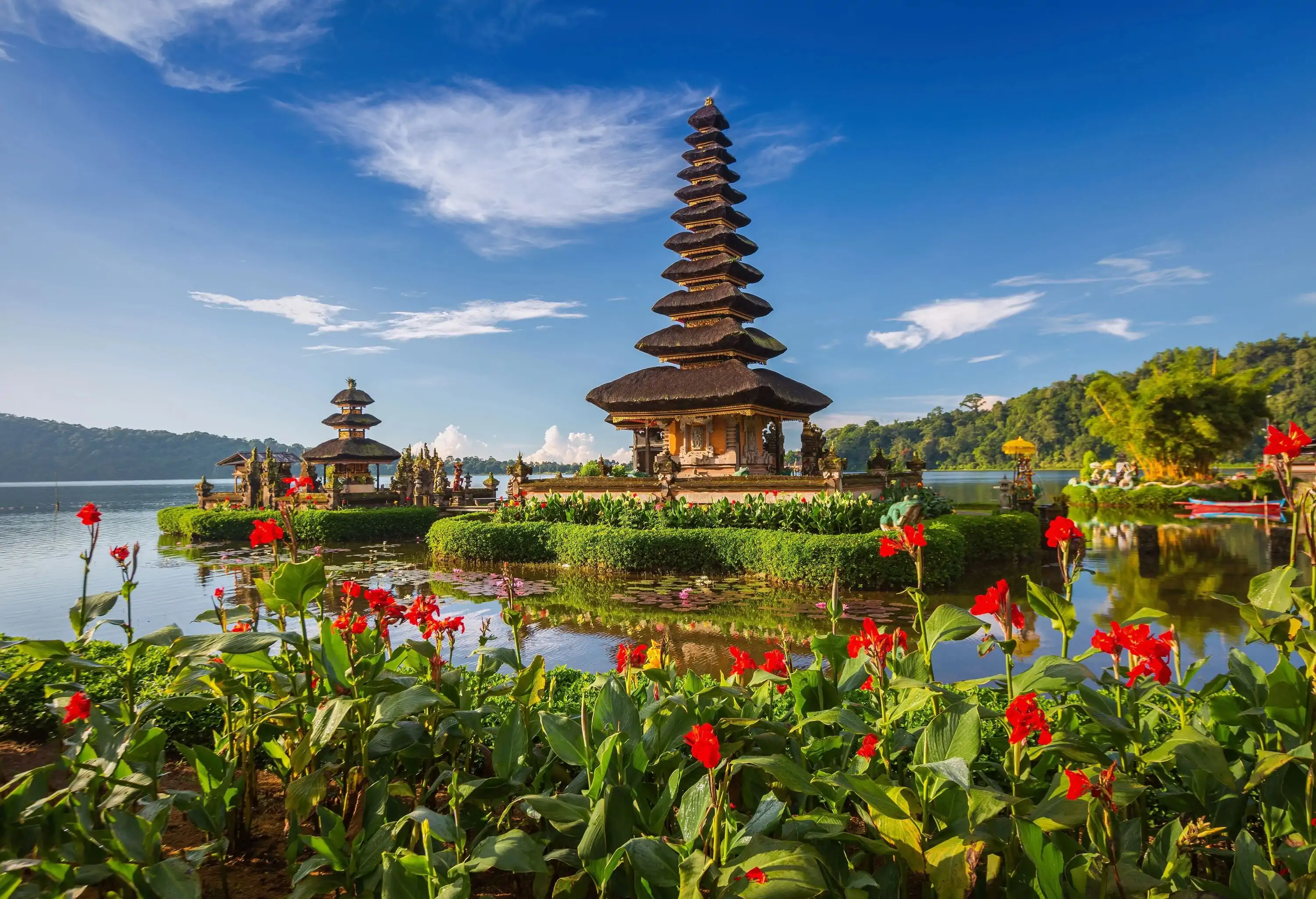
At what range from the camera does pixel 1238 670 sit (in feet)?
7.72

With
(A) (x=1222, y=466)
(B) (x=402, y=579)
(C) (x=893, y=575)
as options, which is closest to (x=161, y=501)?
(B) (x=402, y=579)

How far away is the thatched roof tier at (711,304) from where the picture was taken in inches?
909

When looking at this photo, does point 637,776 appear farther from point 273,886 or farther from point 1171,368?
point 1171,368

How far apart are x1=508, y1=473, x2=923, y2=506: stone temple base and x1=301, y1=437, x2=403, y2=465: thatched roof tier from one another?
642 inches

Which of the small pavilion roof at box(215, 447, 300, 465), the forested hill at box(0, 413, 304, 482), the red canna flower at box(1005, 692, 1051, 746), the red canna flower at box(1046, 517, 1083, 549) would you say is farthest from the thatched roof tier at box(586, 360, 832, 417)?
the forested hill at box(0, 413, 304, 482)

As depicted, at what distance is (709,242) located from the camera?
2441cm

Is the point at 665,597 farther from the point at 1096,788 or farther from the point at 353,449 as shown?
the point at 353,449

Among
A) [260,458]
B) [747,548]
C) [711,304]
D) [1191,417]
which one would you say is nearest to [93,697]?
[747,548]

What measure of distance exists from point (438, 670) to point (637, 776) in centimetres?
83

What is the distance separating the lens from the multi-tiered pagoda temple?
70.2 ft

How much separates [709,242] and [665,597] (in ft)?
56.7

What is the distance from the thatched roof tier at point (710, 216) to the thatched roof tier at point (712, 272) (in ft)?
4.60

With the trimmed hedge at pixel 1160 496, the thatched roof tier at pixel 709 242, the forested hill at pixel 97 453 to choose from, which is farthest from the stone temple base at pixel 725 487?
the forested hill at pixel 97 453

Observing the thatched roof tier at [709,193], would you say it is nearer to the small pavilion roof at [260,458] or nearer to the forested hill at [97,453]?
the small pavilion roof at [260,458]
